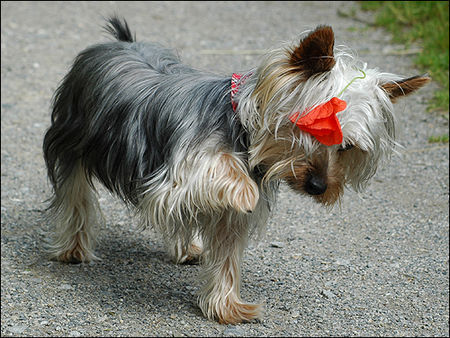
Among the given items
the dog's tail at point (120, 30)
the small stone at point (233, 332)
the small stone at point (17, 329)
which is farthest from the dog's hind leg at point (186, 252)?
the dog's tail at point (120, 30)

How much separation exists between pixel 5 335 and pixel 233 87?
1.90 meters

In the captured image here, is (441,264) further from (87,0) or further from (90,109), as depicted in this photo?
(87,0)

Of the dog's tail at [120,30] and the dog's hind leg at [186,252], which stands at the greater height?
the dog's tail at [120,30]

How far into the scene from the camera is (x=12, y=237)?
Answer: 5078 millimetres

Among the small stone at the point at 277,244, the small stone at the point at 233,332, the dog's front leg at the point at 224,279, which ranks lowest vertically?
the small stone at the point at 277,244

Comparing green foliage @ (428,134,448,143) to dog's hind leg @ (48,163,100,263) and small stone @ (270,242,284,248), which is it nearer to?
small stone @ (270,242,284,248)

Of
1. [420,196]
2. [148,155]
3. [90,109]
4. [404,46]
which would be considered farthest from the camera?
[404,46]

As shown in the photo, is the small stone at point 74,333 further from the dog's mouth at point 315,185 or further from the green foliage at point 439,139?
the green foliage at point 439,139

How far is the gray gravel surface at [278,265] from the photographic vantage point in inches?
162

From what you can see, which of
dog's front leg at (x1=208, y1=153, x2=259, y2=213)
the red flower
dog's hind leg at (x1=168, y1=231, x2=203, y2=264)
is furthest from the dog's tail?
the red flower

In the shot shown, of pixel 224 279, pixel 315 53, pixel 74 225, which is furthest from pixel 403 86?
pixel 74 225

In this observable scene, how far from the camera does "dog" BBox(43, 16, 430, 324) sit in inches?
130

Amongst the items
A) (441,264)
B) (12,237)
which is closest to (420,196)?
(441,264)

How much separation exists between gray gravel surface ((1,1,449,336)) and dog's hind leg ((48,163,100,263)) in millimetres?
107
